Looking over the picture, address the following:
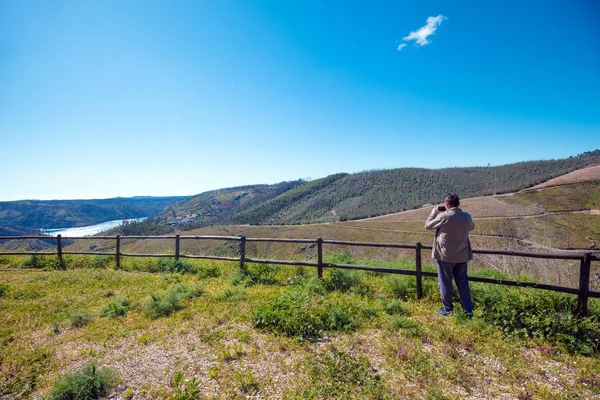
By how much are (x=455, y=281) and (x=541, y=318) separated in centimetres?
136

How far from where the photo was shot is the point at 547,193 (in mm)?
81688

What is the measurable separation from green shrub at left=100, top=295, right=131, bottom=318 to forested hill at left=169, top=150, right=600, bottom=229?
364 ft

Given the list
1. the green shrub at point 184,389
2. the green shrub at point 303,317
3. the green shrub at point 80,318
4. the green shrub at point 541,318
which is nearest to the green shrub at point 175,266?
the green shrub at point 80,318

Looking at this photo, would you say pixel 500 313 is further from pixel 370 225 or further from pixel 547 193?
pixel 547 193

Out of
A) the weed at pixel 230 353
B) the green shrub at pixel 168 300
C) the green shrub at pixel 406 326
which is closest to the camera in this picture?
the weed at pixel 230 353

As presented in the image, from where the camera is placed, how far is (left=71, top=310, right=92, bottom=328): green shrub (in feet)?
17.9

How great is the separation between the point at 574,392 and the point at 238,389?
13.8ft

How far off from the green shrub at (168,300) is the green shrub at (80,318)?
1119 mm

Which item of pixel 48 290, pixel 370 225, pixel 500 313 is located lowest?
pixel 370 225

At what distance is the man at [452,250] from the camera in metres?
5.01

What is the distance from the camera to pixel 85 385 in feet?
11.1

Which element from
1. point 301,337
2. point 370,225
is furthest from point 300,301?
point 370,225

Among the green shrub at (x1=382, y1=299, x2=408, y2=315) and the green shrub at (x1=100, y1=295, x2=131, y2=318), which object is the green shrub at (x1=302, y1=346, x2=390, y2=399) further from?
the green shrub at (x1=100, y1=295, x2=131, y2=318)

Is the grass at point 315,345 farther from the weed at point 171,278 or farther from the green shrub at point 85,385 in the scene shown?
the weed at point 171,278
